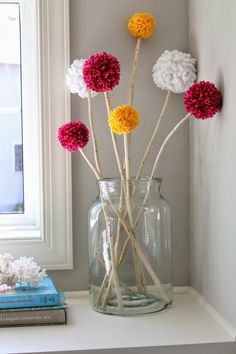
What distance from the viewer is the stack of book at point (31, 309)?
5.49ft

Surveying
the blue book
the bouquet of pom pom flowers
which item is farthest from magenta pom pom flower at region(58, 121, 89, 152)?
the blue book

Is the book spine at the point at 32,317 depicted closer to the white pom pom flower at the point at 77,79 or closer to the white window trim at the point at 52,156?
the white window trim at the point at 52,156

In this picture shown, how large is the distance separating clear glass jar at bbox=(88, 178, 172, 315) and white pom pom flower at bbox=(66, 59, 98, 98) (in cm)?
26

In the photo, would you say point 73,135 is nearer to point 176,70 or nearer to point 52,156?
point 52,156

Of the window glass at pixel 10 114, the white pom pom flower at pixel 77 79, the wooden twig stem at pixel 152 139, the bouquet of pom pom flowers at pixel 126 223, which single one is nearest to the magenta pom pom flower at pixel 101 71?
the bouquet of pom pom flowers at pixel 126 223

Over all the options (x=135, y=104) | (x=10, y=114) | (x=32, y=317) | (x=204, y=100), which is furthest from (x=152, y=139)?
(x=32, y=317)

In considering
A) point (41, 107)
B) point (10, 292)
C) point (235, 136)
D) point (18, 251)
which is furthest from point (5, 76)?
point (235, 136)

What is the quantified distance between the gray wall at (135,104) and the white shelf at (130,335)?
23cm

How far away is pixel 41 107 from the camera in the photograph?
1.92 metres

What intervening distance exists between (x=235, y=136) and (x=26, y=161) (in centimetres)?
72

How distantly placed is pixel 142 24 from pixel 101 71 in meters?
0.25

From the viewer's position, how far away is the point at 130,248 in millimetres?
1809

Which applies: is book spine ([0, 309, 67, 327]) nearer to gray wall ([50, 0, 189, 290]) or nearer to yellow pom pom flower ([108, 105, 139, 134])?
gray wall ([50, 0, 189, 290])

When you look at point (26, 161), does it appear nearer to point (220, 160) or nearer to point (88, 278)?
point (88, 278)
